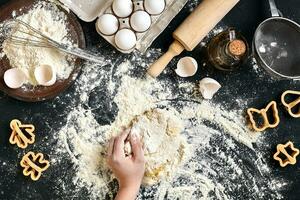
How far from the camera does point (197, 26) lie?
4.37ft

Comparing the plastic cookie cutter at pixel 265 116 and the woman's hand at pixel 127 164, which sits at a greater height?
the plastic cookie cutter at pixel 265 116

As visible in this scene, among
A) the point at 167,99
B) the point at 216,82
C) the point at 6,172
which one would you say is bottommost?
the point at 6,172

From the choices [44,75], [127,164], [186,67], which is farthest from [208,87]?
[44,75]

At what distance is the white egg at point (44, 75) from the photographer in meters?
1.32

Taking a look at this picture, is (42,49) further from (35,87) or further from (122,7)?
(122,7)

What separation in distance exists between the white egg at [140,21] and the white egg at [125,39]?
2cm

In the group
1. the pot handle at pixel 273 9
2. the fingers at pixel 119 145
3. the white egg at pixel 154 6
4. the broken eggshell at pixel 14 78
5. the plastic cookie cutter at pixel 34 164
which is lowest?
the plastic cookie cutter at pixel 34 164

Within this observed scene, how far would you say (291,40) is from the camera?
4.53ft

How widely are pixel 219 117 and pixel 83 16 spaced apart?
466 millimetres

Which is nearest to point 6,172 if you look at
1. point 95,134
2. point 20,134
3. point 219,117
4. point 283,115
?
point 20,134

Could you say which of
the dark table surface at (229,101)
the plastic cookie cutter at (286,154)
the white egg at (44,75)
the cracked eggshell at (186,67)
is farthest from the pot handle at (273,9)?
the white egg at (44,75)

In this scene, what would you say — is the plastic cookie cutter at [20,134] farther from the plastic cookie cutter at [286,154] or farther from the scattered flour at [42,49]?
the plastic cookie cutter at [286,154]

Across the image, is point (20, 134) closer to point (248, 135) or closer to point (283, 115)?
point (248, 135)

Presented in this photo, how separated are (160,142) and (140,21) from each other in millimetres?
332
